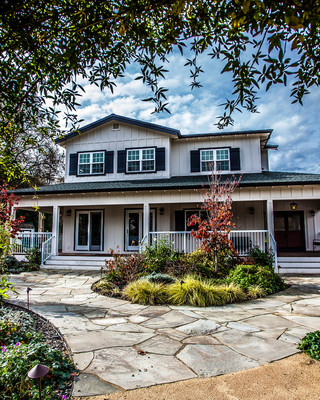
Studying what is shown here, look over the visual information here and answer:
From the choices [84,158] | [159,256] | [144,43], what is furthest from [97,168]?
[144,43]

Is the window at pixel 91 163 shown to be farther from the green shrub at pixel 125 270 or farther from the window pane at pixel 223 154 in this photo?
the green shrub at pixel 125 270

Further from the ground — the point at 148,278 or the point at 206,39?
the point at 206,39

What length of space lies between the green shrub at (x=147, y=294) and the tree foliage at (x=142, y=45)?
379cm

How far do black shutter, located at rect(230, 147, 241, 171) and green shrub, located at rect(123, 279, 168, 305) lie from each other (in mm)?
8834

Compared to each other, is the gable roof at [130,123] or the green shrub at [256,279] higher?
the gable roof at [130,123]

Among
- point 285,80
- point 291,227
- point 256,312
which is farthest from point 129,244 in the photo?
point 285,80

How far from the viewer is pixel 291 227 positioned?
14.5 meters

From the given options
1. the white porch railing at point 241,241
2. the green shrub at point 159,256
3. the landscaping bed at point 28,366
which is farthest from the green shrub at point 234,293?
the white porch railing at point 241,241

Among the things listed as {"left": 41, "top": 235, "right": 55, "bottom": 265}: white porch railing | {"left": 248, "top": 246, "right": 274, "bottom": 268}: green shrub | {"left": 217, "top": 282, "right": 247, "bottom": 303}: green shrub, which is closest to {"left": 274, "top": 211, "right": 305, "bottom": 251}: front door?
{"left": 248, "top": 246, "right": 274, "bottom": 268}: green shrub

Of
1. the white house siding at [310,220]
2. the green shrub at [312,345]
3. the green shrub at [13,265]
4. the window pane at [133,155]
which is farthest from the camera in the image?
the window pane at [133,155]

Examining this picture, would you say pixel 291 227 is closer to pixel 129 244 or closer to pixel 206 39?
pixel 129 244

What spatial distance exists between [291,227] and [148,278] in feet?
33.9

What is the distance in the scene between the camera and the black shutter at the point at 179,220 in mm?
13945

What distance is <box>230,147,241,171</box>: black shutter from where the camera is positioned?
13.7 meters
